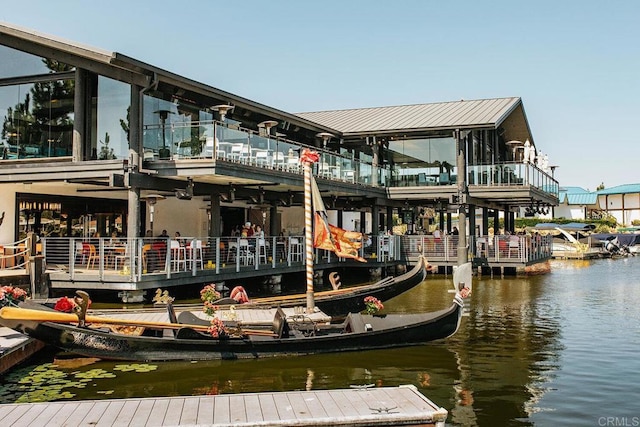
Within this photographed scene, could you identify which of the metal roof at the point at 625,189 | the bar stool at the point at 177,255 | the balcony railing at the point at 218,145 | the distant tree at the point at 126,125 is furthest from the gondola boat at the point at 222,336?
the metal roof at the point at 625,189

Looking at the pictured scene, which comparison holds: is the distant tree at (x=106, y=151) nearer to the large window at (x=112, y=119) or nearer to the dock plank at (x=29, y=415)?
the large window at (x=112, y=119)

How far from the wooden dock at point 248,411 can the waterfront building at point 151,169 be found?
32.2 feet

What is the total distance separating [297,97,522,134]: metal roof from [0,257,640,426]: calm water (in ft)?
48.7

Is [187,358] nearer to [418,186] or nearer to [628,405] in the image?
[628,405]

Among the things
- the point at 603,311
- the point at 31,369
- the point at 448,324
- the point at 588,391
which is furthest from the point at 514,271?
the point at 31,369

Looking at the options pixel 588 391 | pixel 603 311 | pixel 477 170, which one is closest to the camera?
pixel 588 391

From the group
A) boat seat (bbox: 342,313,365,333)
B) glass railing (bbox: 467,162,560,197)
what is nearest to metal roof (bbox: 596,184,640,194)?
glass railing (bbox: 467,162,560,197)

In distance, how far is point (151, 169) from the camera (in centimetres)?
1964

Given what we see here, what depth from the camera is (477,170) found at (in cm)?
2970

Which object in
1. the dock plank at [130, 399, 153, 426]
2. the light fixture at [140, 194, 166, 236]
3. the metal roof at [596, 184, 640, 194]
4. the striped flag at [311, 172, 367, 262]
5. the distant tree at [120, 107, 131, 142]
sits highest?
the metal roof at [596, 184, 640, 194]

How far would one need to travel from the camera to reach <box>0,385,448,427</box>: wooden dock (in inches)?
290

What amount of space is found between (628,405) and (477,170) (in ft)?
67.9

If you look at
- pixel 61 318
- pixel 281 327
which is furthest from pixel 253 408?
pixel 61 318

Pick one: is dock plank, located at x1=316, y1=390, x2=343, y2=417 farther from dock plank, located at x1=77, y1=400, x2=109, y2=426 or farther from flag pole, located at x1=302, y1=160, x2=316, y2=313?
flag pole, located at x1=302, y1=160, x2=316, y2=313
